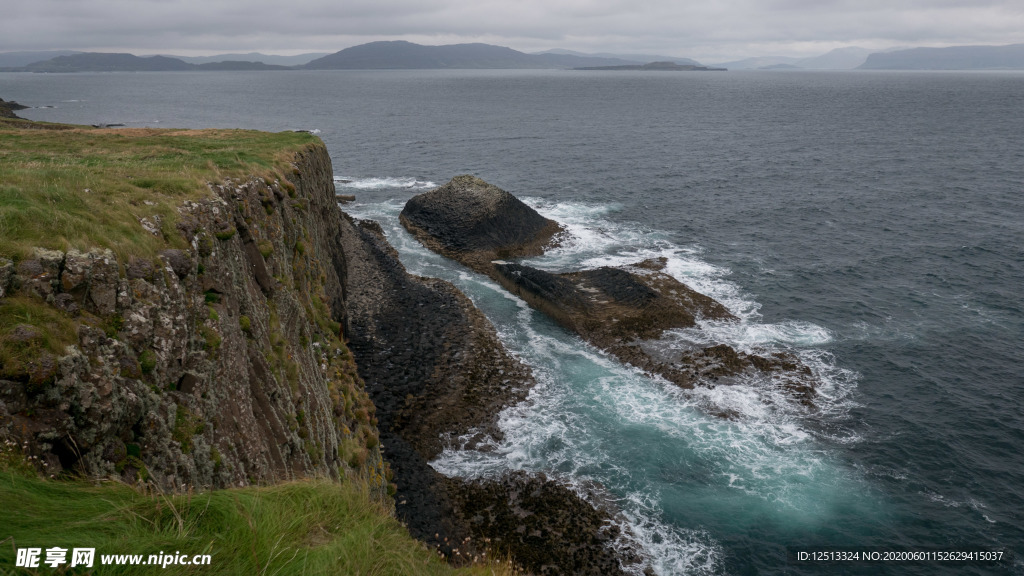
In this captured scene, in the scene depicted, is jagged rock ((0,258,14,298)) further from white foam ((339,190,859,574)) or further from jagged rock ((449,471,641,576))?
white foam ((339,190,859,574))

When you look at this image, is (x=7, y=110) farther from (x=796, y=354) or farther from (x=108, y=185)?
(x=796, y=354)

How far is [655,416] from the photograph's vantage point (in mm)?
30031

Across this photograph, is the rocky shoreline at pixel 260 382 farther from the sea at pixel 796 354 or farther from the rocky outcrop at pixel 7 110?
the rocky outcrop at pixel 7 110

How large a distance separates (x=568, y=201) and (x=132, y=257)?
205ft

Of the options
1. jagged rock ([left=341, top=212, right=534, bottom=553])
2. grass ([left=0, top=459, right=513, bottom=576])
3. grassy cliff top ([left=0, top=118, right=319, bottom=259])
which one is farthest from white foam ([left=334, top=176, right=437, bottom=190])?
grass ([left=0, top=459, right=513, bottom=576])

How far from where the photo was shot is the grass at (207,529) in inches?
227

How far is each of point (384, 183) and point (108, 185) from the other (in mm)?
66470

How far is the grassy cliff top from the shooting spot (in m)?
10.1

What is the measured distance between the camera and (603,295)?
41156 millimetres

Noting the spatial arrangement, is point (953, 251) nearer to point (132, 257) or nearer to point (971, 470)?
point (971, 470)

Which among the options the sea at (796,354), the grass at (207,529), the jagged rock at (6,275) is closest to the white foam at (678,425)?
the sea at (796,354)

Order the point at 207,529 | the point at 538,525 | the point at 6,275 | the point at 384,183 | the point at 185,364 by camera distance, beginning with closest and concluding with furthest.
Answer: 1. the point at 207,529
2. the point at 6,275
3. the point at 185,364
4. the point at 538,525
5. the point at 384,183

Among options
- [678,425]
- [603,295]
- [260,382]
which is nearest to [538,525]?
[678,425]

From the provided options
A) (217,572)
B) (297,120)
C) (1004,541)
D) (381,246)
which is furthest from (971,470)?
(297,120)
